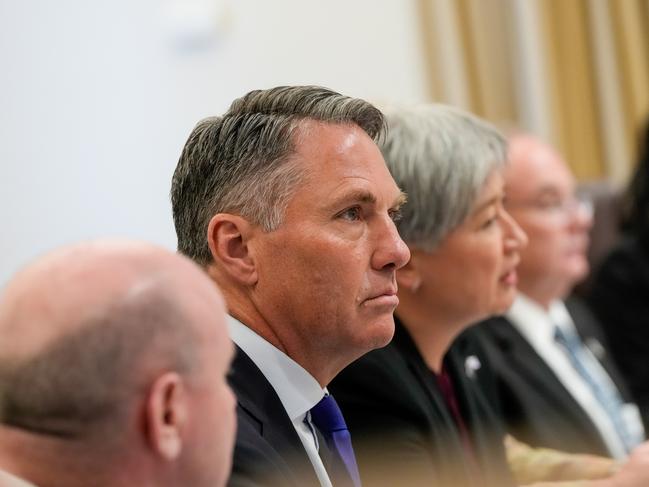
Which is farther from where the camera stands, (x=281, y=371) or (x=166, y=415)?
(x=281, y=371)

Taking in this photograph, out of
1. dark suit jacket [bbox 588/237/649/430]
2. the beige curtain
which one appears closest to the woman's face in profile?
dark suit jacket [bbox 588/237/649/430]

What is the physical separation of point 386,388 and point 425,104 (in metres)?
0.49

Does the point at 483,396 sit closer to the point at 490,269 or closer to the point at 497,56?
the point at 490,269

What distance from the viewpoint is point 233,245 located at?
123 cm

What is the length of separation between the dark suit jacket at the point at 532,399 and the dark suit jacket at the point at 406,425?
0.39 m

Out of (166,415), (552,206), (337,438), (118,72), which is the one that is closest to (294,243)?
(337,438)

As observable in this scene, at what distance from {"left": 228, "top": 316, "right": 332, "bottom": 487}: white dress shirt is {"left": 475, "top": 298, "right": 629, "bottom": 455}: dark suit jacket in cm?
91

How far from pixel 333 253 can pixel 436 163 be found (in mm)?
489

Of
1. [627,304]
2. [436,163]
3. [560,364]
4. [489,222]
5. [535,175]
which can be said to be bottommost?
[627,304]

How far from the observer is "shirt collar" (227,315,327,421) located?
1.23 metres

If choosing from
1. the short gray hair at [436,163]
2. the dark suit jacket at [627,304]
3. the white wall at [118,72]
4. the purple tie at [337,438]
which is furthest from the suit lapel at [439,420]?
the dark suit jacket at [627,304]

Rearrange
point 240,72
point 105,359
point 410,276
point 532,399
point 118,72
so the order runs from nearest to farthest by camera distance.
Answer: point 105,359
point 410,276
point 532,399
point 240,72
point 118,72

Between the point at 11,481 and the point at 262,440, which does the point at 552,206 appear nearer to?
the point at 262,440

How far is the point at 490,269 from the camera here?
1.74 metres
